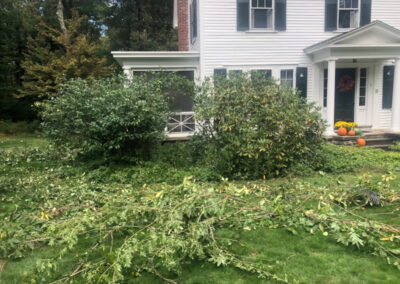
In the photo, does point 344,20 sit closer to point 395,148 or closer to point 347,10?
point 347,10

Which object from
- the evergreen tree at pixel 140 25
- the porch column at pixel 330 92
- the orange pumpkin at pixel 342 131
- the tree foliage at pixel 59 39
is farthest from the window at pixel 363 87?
the evergreen tree at pixel 140 25

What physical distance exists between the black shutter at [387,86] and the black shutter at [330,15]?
249 cm

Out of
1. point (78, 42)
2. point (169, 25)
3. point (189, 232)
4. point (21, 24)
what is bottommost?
point (189, 232)

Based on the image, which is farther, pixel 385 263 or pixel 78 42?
pixel 78 42

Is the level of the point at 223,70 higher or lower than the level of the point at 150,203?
higher

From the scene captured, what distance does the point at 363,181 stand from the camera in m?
4.73

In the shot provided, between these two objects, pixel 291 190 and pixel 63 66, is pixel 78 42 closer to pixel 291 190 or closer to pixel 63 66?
pixel 63 66

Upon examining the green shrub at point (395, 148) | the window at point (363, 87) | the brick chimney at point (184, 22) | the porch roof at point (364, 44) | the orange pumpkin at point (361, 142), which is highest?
the brick chimney at point (184, 22)

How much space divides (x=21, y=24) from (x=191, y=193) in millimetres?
20335

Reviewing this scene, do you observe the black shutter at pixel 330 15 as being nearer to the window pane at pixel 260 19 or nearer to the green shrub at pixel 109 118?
the window pane at pixel 260 19

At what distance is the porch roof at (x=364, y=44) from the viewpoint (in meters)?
10.5

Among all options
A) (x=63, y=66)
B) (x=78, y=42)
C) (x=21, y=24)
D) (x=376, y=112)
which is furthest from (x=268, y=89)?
(x=21, y=24)

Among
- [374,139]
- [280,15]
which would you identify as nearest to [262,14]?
[280,15]

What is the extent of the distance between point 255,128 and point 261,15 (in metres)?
6.40
